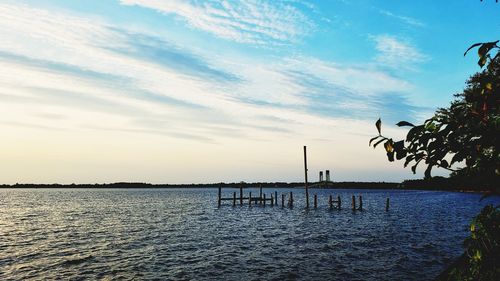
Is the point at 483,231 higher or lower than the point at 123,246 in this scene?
higher

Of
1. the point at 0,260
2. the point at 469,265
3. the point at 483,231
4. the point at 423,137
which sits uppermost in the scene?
the point at 423,137

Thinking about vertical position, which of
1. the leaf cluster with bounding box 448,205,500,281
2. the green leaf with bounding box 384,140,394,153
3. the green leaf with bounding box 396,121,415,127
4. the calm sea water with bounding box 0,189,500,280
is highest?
the green leaf with bounding box 396,121,415,127

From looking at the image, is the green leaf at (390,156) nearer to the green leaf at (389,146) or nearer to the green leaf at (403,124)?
the green leaf at (389,146)

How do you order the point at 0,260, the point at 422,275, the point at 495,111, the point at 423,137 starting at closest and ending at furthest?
the point at 423,137 → the point at 495,111 → the point at 422,275 → the point at 0,260

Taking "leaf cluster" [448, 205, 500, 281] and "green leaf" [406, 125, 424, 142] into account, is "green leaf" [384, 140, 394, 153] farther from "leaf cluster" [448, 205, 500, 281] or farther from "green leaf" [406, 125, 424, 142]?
"leaf cluster" [448, 205, 500, 281]

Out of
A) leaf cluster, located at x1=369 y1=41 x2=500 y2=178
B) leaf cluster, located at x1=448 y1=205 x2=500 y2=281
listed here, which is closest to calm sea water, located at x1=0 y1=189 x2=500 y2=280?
leaf cluster, located at x1=448 y1=205 x2=500 y2=281

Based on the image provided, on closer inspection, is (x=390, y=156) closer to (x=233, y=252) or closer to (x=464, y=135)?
(x=464, y=135)

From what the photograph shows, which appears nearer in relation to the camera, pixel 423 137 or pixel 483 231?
pixel 423 137

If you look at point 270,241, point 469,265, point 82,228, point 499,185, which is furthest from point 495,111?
point 82,228

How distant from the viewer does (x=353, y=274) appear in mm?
15211

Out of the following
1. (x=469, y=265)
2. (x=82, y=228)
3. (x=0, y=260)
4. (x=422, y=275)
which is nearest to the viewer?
(x=469, y=265)

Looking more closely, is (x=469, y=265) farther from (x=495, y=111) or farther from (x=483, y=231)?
(x=495, y=111)

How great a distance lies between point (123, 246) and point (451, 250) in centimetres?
1973

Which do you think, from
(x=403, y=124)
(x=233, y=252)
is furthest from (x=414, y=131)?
(x=233, y=252)
